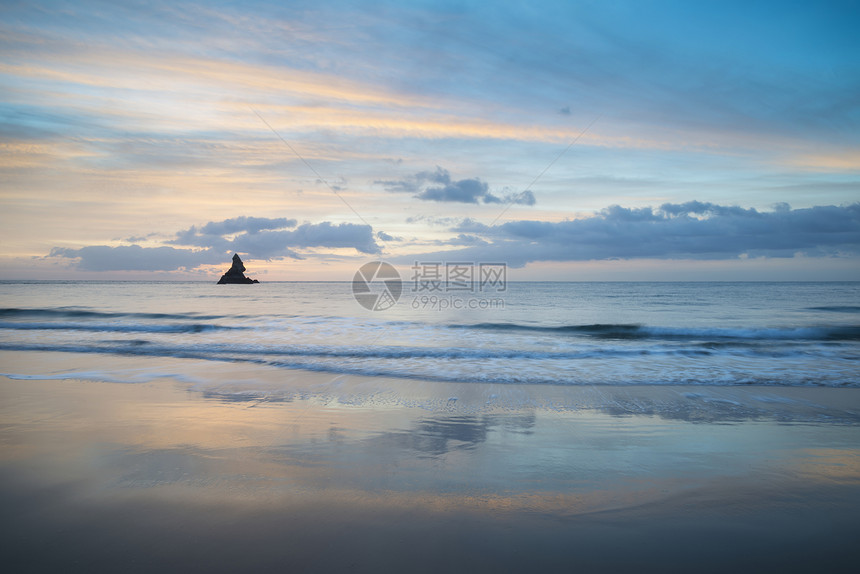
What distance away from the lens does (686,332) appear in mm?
20031

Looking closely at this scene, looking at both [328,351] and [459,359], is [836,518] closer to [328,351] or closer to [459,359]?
[459,359]

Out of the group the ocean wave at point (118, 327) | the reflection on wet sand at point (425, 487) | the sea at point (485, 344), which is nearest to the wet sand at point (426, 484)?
the reflection on wet sand at point (425, 487)

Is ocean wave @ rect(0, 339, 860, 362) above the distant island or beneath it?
beneath

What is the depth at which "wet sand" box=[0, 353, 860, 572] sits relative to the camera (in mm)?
3096

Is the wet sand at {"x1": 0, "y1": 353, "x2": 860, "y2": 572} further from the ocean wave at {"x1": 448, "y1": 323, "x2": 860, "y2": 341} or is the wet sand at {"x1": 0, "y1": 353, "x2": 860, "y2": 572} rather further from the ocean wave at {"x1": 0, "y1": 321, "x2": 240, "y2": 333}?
the ocean wave at {"x1": 0, "y1": 321, "x2": 240, "y2": 333}

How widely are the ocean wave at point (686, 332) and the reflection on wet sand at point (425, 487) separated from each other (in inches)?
504

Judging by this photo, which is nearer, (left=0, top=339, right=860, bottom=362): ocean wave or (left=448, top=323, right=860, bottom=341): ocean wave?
(left=0, top=339, right=860, bottom=362): ocean wave

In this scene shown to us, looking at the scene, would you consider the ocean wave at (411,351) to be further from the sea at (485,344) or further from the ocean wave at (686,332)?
the ocean wave at (686,332)

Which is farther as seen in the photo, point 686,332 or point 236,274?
point 236,274

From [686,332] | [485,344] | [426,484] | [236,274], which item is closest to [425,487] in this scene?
[426,484]

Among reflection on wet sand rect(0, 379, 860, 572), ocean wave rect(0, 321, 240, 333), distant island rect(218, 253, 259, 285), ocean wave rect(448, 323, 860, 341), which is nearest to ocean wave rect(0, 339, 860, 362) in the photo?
ocean wave rect(448, 323, 860, 341)

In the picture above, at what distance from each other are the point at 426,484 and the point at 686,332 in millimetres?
19713

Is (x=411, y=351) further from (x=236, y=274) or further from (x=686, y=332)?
(x=236, y=274)

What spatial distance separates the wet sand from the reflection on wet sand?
0.07 feet
